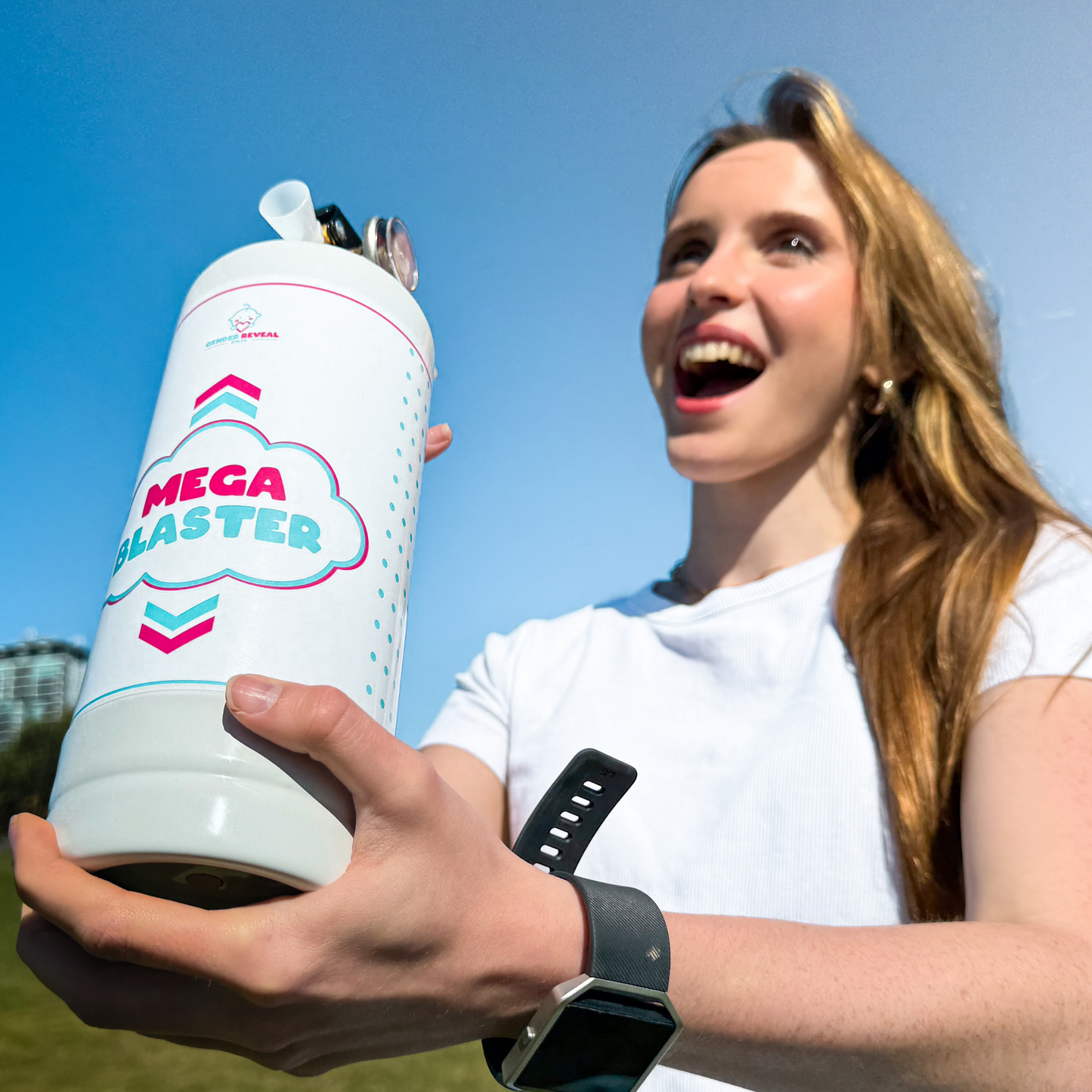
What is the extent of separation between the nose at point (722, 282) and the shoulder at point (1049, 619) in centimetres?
66

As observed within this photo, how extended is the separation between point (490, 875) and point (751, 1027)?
0.96ft

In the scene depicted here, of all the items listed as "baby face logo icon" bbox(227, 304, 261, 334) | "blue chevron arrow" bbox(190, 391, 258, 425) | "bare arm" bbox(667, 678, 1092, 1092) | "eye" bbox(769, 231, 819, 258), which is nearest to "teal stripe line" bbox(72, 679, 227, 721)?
"blue chevron arrow" bbox(190, 391, 258, 425)

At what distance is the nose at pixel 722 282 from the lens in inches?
63.9

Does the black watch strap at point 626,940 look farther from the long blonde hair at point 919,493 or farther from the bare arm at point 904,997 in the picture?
the long blonde hair at point 919,493

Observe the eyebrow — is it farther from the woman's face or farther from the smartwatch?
the smartwatch

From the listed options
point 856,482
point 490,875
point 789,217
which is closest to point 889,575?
point 856,482

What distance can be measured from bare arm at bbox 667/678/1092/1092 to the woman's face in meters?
0.87

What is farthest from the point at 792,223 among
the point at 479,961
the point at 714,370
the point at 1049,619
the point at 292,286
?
the point at 479,961

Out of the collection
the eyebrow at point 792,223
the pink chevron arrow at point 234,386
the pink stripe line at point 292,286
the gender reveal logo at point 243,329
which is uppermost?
the eyebrow at point 792,223

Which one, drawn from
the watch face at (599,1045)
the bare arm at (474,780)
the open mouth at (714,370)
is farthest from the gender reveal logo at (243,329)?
the open mouth at (714,370)

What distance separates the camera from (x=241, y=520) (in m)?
0.77

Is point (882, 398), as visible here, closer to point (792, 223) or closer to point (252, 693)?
point (792, 223)

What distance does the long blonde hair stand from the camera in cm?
121

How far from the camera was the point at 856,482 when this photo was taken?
181 centimetres
